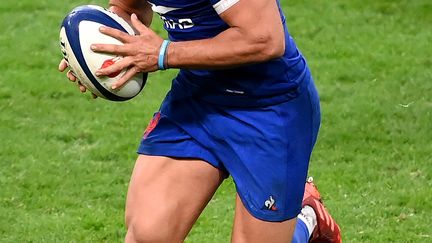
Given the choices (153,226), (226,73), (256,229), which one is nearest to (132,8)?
(226,73)

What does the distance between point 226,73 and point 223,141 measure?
0.29m

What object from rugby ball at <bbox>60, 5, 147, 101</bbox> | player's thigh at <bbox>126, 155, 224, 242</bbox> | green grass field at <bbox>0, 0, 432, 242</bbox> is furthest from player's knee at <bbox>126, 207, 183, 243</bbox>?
green grass field at <bbox>0, 0, 432, 242</bbox>

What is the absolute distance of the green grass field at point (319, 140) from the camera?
20.5ft

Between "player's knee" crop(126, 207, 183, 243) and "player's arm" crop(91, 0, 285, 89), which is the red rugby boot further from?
"player's arm" crop(91, 0, 285, 89)

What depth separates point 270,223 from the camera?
459 cm

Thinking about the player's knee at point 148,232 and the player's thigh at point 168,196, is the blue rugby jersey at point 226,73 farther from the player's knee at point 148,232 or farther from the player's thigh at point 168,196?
the player's knee at point 148,232

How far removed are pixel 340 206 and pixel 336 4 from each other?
16.4 feet

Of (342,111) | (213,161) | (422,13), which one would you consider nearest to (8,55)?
(342,111)

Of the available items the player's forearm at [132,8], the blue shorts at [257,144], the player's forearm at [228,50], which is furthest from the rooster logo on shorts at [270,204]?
the player's forearm at [132,8]

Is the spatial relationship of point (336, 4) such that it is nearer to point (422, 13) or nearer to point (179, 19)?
point (422, 13)

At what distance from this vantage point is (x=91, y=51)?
173 inches

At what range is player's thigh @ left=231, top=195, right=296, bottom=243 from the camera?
180 inches

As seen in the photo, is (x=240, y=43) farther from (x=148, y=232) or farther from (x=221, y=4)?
(x=148, y=232)

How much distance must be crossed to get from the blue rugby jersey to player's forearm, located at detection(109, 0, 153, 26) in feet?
1.09
